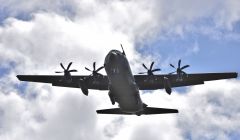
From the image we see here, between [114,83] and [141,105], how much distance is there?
609 centimetres

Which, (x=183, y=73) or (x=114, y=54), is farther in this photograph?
(x=183, y=73)

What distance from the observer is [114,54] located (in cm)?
3631

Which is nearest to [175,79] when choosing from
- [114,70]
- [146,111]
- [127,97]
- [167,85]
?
[167,85]

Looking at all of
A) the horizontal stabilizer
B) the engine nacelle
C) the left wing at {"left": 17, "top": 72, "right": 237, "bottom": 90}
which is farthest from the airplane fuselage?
the left wing at {"left": 17, "top": 72, "right": 237, "bottom": 90}

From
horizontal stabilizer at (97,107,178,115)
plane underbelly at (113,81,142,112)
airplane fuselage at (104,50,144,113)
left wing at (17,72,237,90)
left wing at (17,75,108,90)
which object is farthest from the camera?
left wing at (17,75,108,90)

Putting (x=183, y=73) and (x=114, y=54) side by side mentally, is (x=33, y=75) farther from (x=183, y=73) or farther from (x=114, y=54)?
(x=183, y=73)

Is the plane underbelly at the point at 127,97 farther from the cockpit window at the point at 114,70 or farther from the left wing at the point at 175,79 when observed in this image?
the left wing at the point at 175,79

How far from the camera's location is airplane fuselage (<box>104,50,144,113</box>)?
1425 inches

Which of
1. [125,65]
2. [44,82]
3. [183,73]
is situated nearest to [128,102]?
[125,65]

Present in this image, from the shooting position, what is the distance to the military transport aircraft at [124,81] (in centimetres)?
3675

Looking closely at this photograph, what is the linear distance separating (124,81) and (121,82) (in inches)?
14.8

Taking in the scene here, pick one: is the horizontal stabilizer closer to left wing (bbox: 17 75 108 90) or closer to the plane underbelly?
the plane underbelly

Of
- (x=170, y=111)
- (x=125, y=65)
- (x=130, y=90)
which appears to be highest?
(x=125, y=65)

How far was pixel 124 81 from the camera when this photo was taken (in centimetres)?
3703
